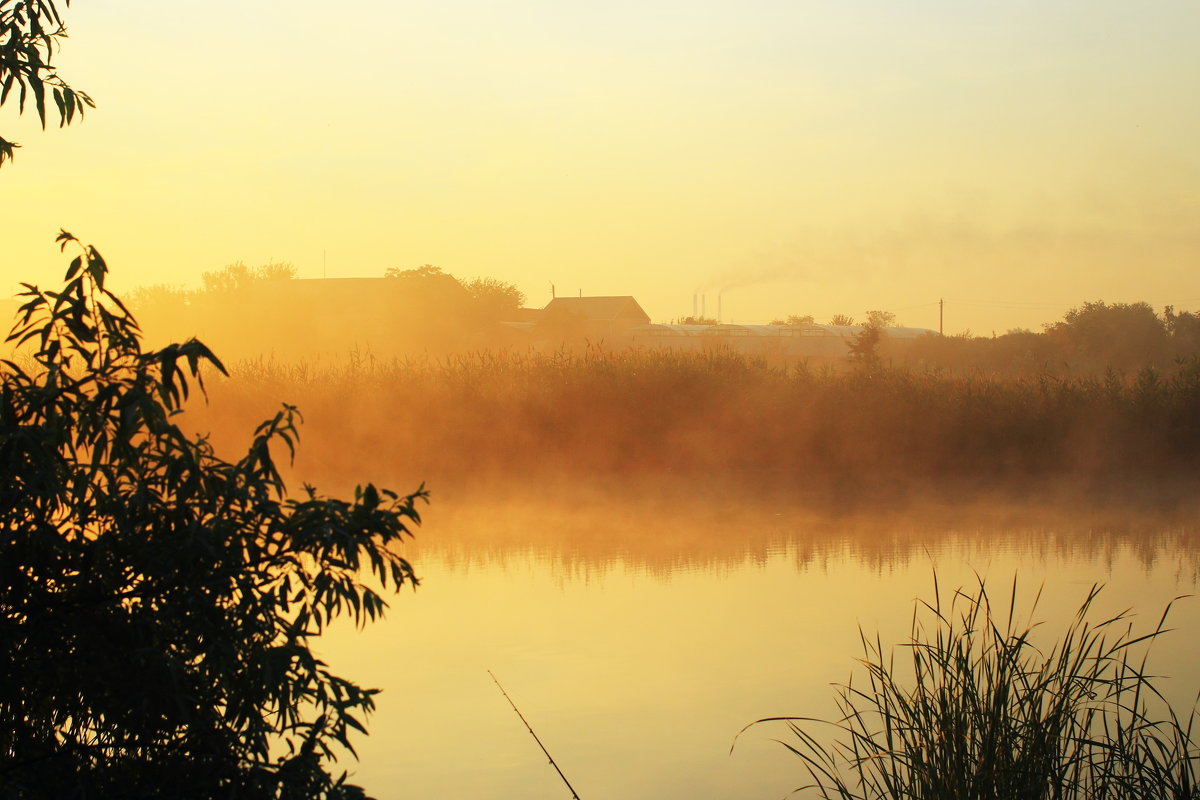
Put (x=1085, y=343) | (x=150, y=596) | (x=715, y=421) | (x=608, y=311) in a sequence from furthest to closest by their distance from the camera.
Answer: (x=608, y=311) < (x=1085, y=343) < (x=715, y=421) < (x=150, y=596)

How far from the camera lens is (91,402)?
2.53 meters

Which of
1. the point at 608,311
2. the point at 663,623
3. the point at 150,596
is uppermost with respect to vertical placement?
the point at 608,311

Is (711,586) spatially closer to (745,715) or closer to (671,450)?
(745,715)

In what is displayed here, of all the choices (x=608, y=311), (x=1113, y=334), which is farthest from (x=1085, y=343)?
(x=608, y=311)

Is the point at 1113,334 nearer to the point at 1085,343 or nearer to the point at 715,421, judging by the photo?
the point at 1085,343

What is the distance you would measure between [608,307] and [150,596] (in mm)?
47484

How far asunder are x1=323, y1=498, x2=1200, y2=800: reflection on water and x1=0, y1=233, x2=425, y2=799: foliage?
7.54 ft

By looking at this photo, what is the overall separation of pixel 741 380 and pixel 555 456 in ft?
9.27

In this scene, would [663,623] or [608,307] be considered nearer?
[663,623]

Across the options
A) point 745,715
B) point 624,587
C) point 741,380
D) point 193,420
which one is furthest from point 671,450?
point 745,715

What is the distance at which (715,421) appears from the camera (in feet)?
55.9

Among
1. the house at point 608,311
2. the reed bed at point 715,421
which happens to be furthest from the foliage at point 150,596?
the house at point 608,311

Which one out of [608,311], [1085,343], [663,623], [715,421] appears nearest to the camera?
[663,623]

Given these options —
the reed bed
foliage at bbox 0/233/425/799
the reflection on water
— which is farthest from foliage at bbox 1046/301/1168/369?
foliage at bbox 0/233/425/799
